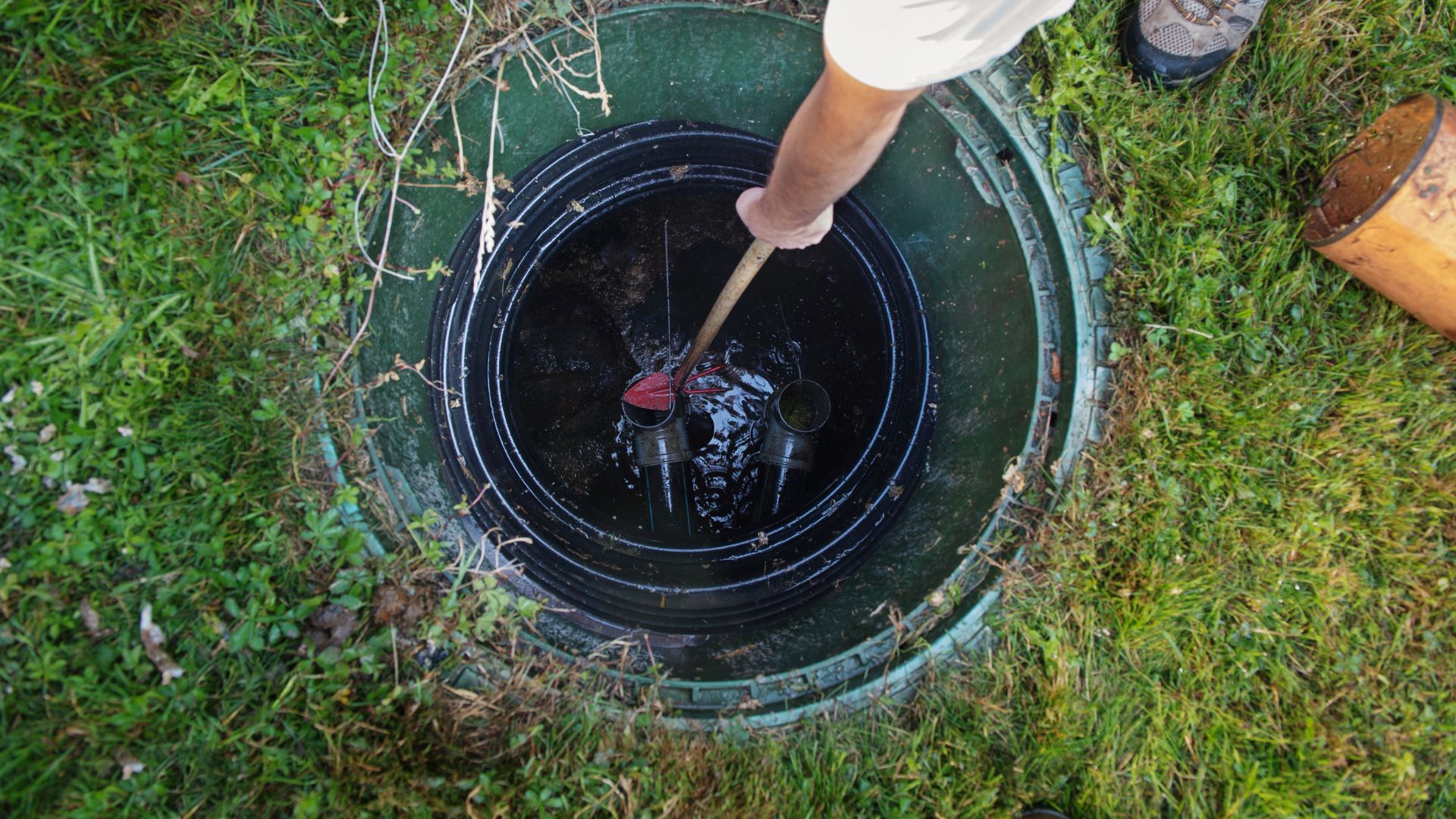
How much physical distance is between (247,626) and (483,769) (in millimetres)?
594

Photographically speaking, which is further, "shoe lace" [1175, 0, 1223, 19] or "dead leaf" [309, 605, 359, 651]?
"shoe lace" [1175, 0, 1223, 19]

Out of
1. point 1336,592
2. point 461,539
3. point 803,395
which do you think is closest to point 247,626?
point 461,539

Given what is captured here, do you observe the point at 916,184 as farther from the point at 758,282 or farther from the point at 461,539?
the point at 461,539

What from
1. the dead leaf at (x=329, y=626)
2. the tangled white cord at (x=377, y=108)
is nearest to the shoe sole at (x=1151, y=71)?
the tangled white cord at (x=377, y=108)

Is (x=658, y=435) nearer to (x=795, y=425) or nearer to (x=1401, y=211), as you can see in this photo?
(x=795, y=425)

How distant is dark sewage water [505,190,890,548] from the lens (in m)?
2.77

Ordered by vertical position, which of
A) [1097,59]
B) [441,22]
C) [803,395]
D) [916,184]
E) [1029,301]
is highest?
[441,22]

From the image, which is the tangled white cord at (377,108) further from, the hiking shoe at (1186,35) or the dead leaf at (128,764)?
the hiking shoe at (1186,35)

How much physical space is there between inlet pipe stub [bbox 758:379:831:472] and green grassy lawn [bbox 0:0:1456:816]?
950 millimetres

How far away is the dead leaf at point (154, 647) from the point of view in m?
1.63

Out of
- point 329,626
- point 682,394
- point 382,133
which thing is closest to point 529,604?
point 329,626

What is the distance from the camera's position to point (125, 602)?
1.64 meters

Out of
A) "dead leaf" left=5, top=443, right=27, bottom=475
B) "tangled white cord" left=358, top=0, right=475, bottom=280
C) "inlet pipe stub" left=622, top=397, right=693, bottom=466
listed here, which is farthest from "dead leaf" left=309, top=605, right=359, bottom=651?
"inlet pipe stub" left=622, top=397, right=693, bottom=466

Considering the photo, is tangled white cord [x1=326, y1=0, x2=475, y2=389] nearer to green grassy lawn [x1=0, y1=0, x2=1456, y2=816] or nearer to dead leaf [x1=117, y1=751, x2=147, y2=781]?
green grassy lawn [x1=0, y1=0, x2=1456, y2=816]
